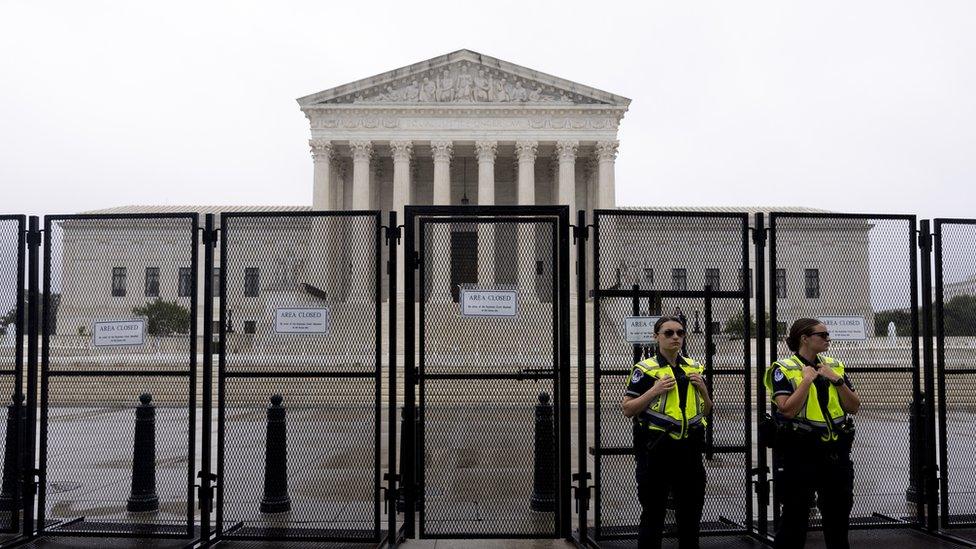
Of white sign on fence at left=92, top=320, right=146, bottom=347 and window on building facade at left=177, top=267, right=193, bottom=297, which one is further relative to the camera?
window on building facade at left=177, top=267, right=193, bottom=297

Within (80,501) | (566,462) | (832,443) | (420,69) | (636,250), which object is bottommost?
(80,501)

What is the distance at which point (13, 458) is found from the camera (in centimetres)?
805

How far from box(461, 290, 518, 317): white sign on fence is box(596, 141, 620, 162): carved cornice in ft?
144

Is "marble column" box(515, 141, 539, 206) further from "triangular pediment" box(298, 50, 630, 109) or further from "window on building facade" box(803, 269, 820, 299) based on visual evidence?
"window on building facade" box(803, 269, 820, 299)

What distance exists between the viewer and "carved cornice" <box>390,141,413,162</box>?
4991 cm

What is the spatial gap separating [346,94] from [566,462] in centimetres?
4590

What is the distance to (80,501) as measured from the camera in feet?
29.9

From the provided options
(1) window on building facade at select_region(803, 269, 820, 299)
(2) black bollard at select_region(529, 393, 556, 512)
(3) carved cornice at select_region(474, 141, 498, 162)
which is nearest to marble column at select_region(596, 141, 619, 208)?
(3) carved cornice at select_region(474, 141, 498, 162)

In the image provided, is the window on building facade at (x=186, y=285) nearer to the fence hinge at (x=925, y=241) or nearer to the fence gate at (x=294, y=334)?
the fence gate at (x=294, y=334)

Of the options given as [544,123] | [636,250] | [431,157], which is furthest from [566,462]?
[431,157]

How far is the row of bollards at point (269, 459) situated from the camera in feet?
26.2

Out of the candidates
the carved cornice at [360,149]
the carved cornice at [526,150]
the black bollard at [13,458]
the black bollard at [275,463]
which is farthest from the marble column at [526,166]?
the black bollard at [13,458]

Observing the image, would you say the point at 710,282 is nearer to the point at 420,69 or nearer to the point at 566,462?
the point at 566,462

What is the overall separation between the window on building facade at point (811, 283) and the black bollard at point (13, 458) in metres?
7.65
